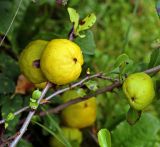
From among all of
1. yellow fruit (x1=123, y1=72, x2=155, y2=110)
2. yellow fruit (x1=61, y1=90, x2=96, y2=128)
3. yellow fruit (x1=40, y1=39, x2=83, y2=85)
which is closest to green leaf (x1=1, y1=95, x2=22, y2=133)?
yellow fruit (x1=61, y1=90, x2=96, y2=128)

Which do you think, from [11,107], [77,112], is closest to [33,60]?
[11,107]

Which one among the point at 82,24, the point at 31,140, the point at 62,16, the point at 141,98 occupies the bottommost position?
the point at 31,140

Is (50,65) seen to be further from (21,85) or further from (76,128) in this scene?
(76,128)

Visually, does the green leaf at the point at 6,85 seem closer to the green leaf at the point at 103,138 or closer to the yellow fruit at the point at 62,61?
the yellow fruit at the point at 62,61

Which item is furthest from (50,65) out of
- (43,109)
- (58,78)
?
(43,109)

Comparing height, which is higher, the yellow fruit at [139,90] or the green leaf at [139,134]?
the yellow fruit at [139,90]

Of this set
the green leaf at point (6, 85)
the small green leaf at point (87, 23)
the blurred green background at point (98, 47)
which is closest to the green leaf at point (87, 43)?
the blurred green background at point (98, 47)

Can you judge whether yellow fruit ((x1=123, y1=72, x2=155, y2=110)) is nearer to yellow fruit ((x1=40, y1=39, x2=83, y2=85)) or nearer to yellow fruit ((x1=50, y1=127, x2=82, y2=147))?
yellow fruit ((x1=40, y1=39, x2=83, y2=85))
